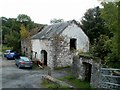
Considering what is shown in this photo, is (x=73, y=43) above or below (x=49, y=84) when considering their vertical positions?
above

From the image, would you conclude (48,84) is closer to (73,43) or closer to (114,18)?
(114,18)

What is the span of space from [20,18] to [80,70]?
34114 millimetres

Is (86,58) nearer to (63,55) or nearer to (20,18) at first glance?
(63,55)

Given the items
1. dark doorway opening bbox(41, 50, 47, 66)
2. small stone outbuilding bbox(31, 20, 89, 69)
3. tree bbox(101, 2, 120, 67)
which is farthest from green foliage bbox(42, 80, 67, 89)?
dark doorway opening bbox(41, 50, 47, 66)

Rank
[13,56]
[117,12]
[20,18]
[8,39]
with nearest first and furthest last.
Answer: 1. [117,12]
2. [13,56]
3. [8,39]
4. [20,18]

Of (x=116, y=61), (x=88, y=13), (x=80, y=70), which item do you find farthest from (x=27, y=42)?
(x=116, y=61)

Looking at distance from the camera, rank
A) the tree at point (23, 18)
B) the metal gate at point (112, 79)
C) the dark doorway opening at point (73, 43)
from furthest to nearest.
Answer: the tree at point (23, 18)
the dark doorway opening at point (73, 43)
the metal gate at point (112, 79)

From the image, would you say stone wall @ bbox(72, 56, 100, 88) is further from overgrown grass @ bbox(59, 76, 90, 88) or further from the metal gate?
the metal gate

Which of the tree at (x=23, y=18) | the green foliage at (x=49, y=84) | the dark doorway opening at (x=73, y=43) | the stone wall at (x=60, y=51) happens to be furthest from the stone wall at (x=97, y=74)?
the tree at (x=23, y=18)

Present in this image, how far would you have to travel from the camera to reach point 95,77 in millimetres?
18500

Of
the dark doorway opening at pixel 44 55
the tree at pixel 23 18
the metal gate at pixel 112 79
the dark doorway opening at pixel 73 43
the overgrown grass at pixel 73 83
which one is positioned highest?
the tree at pixel 23 18

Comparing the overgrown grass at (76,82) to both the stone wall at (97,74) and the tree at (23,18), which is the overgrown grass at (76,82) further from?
the tree at (23,18)

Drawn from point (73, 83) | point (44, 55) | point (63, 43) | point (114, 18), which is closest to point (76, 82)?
point (73, 83)

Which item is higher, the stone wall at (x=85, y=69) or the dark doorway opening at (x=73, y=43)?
the dark doorway opening at (x=73, y=43)
